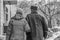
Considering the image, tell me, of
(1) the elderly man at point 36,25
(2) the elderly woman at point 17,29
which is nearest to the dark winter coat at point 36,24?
(1) the elderly man at point 36,25

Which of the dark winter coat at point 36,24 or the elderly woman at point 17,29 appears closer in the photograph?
the elderly woman at point 17,29

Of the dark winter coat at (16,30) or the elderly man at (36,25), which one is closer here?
the dark winter coat at (16,30)

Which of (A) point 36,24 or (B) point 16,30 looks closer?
(B) point 16,30

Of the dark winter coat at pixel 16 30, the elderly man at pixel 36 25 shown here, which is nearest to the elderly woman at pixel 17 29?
the dark winter coat at pixel 16 30

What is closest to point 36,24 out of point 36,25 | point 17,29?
point 36,25

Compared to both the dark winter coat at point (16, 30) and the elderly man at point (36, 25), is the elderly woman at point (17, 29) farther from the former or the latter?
the elderly man at point (36, 25)

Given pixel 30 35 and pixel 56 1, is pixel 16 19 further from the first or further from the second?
pixel 56 1

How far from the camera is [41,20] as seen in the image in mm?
3457

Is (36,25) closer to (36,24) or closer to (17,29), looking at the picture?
(36,24)

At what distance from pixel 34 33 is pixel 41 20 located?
0.38 m

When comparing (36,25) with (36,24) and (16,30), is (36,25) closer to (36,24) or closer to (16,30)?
(36,24)

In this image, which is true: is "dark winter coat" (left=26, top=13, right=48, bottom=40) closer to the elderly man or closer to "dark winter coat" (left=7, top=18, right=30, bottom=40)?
the elderly man

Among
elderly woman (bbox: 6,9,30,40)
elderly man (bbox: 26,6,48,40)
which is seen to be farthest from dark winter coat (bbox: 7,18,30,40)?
elderly man (bbox: 26,6,48,40)

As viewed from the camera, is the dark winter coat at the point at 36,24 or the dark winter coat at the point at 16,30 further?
the dark winter coat at the point at 36,24
